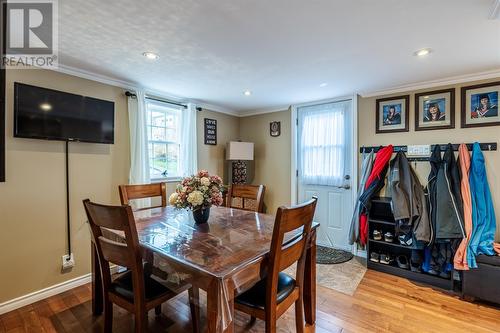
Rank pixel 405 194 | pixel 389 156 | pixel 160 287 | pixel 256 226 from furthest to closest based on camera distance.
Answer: pixel 389 156 → pixel 405 194 → pixel 256 226 → pixel 160 287

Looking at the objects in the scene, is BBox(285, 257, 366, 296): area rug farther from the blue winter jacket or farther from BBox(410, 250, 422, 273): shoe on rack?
the blue winter jacket

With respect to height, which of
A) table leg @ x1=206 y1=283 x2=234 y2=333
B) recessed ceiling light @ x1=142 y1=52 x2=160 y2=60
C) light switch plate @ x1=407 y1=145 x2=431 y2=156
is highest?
recessed ceiling light @ x1=142 y1=52 x2=160 y2=60

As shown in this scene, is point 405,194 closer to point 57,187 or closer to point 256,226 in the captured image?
point 256,226

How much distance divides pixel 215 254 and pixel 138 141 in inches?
85.1

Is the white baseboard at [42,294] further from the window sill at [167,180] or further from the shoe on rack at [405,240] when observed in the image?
the shoe on rack at [405,240]

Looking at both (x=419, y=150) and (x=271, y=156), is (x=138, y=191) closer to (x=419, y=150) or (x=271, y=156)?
(x=271, y=156)

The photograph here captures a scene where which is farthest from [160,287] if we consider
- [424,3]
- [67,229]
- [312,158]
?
[312,158]

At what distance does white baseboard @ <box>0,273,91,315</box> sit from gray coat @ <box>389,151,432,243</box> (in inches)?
136

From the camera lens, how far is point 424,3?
4.75 feet

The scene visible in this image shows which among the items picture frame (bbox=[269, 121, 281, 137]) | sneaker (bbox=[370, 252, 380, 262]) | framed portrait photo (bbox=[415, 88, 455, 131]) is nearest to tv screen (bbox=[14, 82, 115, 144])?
picture frame (bbox=[269, 121, 281, 137])

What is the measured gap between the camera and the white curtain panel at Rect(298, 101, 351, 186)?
355cm

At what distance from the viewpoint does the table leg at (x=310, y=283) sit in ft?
6.11

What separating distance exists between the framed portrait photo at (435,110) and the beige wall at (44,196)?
3647 millimetres

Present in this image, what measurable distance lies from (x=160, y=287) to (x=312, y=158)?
9.45 ft
